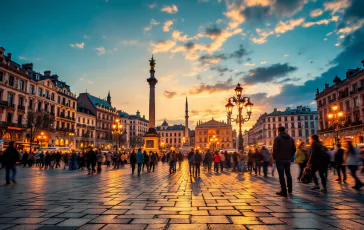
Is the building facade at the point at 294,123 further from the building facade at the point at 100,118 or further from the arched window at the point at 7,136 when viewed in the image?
the arched window at the point at 7,136

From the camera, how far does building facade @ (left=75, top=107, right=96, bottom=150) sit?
58062 mm

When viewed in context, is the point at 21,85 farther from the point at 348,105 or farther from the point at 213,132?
the point at 213,132

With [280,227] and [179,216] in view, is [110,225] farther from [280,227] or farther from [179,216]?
[280,227]

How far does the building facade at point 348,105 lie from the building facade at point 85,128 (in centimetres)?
5173

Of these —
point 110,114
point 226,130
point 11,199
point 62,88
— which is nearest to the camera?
point 11,199

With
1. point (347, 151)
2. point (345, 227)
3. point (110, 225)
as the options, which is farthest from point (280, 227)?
point (347, 151)

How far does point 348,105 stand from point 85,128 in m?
57.2

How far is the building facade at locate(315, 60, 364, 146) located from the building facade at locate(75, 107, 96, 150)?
51732mm

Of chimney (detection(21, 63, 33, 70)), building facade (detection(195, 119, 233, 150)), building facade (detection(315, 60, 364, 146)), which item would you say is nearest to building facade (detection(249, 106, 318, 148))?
building facade (detection(195, 119, 233, 150))

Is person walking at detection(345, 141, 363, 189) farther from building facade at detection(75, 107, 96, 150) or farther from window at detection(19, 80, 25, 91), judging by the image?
building facade at detection(75, 107, 96, 150)

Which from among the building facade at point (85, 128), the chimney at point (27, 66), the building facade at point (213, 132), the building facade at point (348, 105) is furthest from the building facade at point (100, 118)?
the building facade at point (348, 105)

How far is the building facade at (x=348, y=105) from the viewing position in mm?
36500

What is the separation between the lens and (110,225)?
3.74 metres

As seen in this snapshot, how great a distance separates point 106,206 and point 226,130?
347 feet
